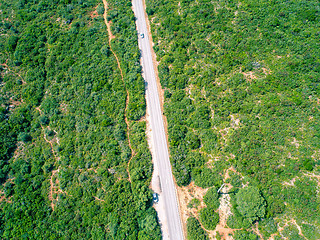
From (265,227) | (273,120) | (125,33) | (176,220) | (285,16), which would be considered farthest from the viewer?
(125,33)

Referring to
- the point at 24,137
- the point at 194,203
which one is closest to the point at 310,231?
the point at 194,203

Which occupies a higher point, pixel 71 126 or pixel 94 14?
pixel 94 14

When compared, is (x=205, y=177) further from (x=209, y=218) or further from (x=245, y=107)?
(x=245, y=107)

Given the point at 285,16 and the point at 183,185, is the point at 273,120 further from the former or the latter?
the point at 285,16

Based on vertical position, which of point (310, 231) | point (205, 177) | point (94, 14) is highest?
point (94, 14)

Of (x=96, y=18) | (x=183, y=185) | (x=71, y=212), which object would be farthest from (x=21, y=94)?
(x=183, y=185)

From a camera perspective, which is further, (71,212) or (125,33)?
(125,33)
